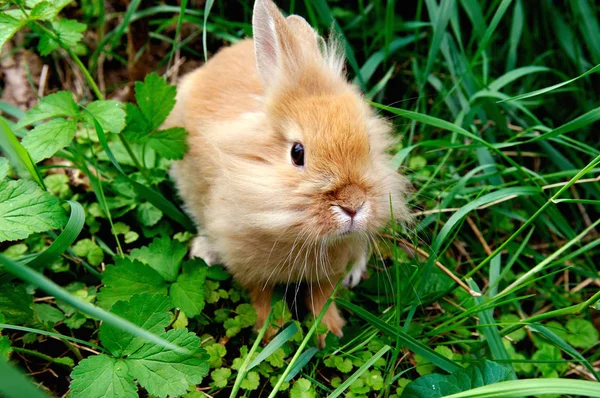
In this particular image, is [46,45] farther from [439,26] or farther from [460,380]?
[460,380]

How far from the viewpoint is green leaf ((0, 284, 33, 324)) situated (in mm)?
2299

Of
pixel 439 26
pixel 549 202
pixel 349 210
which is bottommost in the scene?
pixel 549 202

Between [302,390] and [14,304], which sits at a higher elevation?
[14,304]

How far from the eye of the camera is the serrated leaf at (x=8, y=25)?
91.7 inches

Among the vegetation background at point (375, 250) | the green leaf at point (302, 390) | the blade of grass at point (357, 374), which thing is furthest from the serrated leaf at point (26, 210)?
the blade of grass at point (357, 374)

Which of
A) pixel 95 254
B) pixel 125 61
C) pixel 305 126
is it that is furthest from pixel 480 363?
pixel 125 61

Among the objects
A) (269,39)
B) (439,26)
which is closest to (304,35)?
(269,39)

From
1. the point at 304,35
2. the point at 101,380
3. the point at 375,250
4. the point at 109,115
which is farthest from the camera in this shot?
the point at 375,250

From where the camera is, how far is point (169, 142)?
2943 mm

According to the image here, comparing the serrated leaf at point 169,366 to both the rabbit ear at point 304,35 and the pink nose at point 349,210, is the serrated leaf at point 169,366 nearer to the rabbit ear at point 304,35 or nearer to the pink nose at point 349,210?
the pink nose at point 349,210

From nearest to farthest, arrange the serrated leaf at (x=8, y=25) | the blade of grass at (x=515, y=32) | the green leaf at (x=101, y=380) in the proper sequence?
the green leaf at (x=101, y=380)
the serrated leaf at (x=8, y=25)
the blade of grass at (x=515, y=32)

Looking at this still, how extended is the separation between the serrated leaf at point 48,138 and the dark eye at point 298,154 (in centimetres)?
99

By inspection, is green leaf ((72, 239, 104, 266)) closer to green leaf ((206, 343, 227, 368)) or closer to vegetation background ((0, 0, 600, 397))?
vegetation background ((0, 0, 600, 397))

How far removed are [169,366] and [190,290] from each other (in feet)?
1.51
